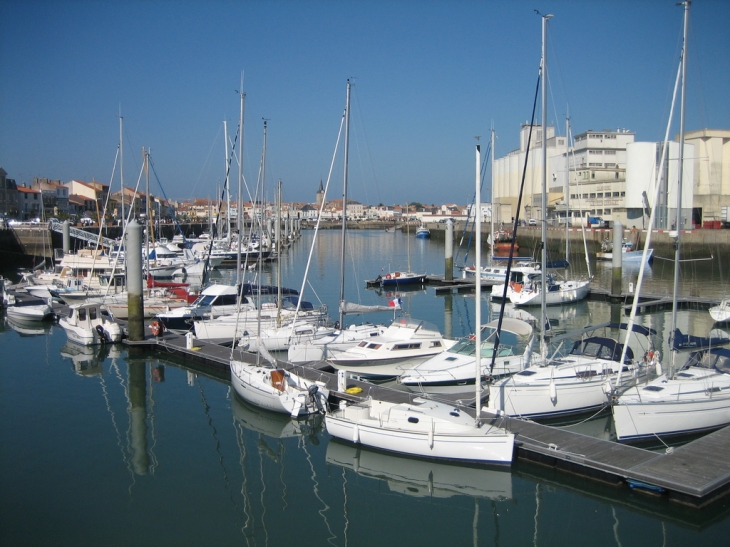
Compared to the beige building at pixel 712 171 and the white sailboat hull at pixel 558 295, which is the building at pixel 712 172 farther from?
the white sailboat hull at pixel 558 295

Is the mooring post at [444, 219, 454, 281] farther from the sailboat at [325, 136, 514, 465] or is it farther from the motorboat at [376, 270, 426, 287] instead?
the sailboat at [325, 136, 514, 465]

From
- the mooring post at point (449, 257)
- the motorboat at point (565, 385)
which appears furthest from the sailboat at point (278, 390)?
the mooring post at point (449, 257)

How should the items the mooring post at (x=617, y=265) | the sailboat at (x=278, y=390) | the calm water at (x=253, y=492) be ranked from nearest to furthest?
the calm water at (x=253, y=492)
the sailboat at (x=278, y=390)
the mooring post at (x=617, y=265)

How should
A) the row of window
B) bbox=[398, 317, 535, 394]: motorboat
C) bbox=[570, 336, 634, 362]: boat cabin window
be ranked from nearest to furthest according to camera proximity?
bbox=[570, 336, 634, 362]: boat cabin window
bbox=[398, 317, 535, 394]: motorboat
the row of window

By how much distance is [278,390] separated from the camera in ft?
55.0

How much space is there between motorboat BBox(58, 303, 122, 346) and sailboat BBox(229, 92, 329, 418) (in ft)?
32.7

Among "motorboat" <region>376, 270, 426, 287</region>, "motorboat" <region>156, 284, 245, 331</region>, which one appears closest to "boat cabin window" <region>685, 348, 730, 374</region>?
"motorboat" <region>156, 284, 245, 331</region>

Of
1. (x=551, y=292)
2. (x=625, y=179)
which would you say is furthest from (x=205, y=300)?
(x=625, y=179)

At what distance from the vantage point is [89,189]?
403ft

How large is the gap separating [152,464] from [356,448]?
477 centimetres

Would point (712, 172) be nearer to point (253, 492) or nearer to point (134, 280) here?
point (134, 280)

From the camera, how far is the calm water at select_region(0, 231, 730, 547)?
443 inches

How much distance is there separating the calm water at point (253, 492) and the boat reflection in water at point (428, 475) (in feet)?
0.11

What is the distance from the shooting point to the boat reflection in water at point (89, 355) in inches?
894
